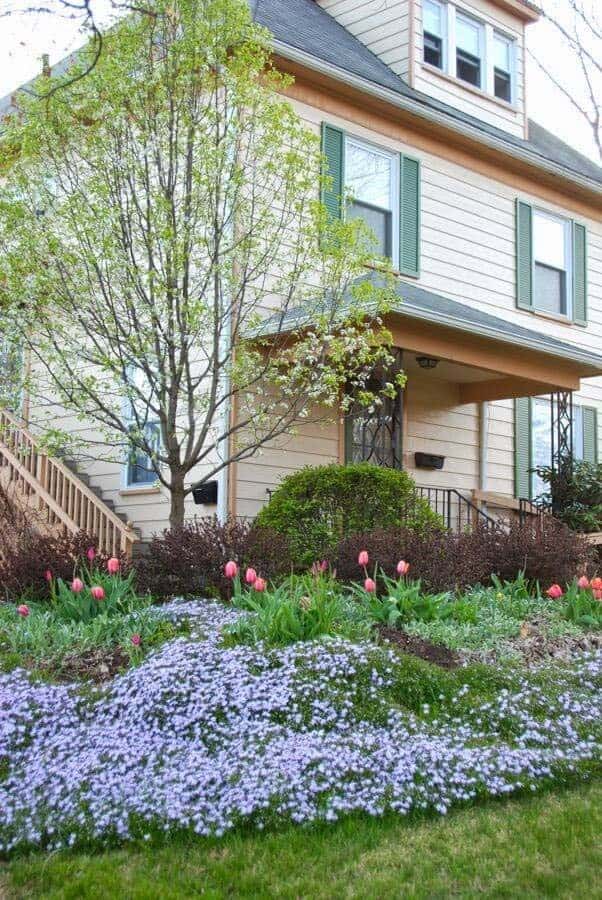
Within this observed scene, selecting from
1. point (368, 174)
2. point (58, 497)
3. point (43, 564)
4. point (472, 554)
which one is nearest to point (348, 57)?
point (368, 174)

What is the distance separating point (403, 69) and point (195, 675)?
406 inches

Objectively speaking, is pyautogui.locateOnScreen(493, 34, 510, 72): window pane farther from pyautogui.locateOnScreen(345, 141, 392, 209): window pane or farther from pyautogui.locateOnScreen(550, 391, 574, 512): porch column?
pyautogui.locateOnScreen(550, 391, 574, 512): porch column

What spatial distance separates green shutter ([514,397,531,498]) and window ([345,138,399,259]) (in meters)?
2.93

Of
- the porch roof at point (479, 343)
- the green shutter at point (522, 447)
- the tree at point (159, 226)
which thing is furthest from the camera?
the green shutter at point (522, 447)

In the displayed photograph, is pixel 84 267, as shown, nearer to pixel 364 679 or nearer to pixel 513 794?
pixel 364 679

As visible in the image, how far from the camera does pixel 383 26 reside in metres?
13.5

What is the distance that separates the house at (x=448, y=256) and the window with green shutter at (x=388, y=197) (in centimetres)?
2

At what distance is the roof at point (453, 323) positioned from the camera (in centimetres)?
939

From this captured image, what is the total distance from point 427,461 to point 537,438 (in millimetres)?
2612

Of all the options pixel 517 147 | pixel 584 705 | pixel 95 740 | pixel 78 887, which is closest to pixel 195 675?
pixel 95 740

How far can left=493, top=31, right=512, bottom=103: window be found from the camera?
14352 mm

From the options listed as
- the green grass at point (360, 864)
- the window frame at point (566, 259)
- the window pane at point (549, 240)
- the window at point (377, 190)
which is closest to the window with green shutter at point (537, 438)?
the window frame at point (566, 259)

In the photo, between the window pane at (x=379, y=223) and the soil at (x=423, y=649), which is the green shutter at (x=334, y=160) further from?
the soil at (x=423, y=649)

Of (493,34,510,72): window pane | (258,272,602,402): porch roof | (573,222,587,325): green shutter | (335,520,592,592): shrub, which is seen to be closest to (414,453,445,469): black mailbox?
(258,272,602,402): porch roof
